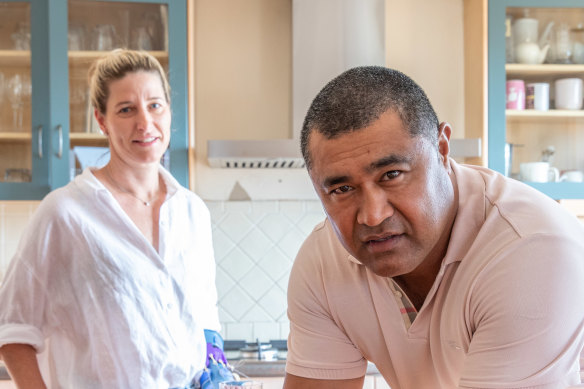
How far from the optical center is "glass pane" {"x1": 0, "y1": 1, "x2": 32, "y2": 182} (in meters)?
2.73

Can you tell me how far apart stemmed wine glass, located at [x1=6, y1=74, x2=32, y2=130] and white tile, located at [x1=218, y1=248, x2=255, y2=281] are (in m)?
1.01

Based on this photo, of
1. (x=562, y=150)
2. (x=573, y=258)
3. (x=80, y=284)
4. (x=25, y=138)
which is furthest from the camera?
(x=562, y=150)

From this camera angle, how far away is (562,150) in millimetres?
2957

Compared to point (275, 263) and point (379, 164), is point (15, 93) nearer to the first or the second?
point (275, 263)

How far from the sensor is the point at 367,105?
0.95m

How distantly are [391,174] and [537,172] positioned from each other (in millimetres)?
2110

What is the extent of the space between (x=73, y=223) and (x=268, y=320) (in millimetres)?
1514

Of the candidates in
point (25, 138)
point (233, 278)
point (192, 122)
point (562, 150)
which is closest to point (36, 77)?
point (25, 138)

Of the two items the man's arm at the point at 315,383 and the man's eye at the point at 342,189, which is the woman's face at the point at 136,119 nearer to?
the man's arm at the point at 315,383

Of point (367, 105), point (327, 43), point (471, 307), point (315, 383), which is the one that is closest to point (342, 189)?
point (367, 105)

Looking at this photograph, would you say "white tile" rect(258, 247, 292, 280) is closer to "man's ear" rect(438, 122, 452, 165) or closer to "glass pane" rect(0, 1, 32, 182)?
"glass pane" rect(0, 1, 32, 182)

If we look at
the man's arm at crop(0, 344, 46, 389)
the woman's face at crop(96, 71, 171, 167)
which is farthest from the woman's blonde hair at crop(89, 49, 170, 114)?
the man's arm at crop(0, 344, 46, 389)

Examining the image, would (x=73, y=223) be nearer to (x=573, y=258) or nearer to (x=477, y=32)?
(x=573, y=258)

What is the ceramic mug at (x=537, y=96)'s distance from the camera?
2900 millimetres
